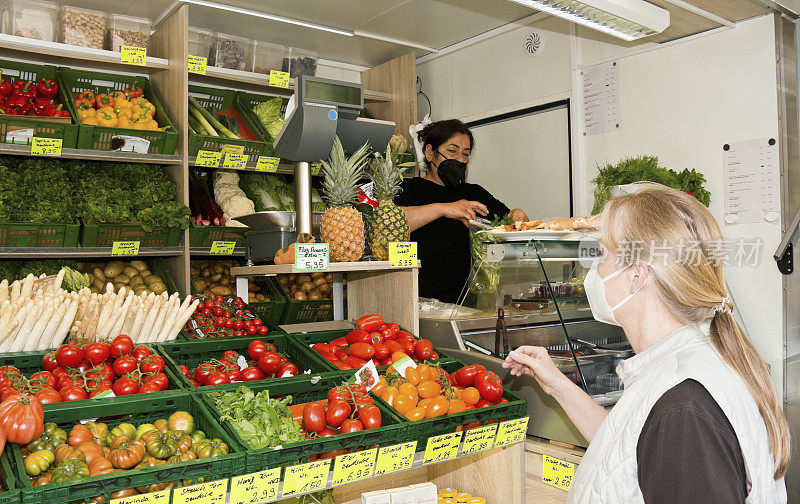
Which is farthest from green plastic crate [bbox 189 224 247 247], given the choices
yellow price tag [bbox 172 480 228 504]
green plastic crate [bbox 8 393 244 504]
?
yellow price tag [bbox 172 480 228 504]

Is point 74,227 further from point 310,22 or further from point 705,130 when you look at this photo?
point 705,130

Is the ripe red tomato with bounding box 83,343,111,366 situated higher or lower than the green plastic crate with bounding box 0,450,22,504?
higher

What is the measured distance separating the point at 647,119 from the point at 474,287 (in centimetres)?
220

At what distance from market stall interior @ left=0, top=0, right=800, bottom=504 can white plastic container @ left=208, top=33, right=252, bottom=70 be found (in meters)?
0.03

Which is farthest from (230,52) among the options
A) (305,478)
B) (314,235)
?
(305,478)

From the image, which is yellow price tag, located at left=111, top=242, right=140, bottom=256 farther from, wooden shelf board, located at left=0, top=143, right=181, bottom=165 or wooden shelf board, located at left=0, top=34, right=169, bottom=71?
wooden shelf board, located at left=0, top=34, right=169, bottom=71

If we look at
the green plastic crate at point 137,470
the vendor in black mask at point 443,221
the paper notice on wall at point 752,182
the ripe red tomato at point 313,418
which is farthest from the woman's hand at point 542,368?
the paper notice on wall at point 752,182

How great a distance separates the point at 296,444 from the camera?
183cm

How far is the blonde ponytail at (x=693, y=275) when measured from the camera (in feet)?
4.62

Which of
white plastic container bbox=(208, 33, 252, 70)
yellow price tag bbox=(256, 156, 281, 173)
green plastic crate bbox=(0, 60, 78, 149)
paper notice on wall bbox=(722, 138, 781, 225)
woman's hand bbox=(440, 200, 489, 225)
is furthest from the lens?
white plastic container bbox=(208, 33, 252, 70)

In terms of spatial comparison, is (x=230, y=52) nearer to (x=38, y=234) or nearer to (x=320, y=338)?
(x=38, y=234)

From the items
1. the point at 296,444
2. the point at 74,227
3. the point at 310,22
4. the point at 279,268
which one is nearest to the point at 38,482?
the point at 296,444

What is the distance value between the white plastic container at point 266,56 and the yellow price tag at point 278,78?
8 centimetres

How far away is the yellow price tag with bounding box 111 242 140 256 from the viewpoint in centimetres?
408
